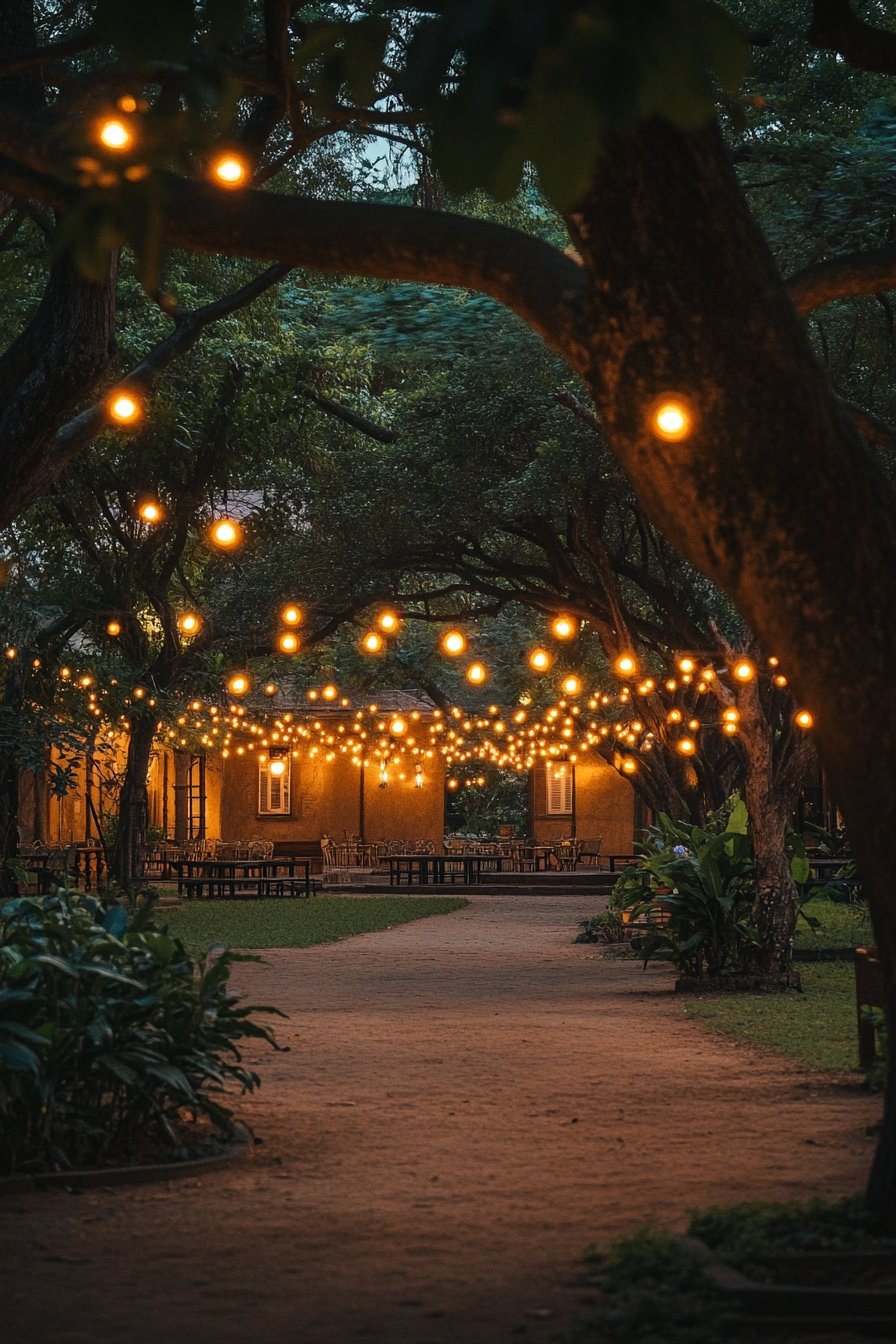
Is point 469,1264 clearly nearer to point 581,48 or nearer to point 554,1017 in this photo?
point 581,48

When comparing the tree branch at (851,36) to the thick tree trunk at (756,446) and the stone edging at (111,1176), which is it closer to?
the thick tree trunk at (756,446)

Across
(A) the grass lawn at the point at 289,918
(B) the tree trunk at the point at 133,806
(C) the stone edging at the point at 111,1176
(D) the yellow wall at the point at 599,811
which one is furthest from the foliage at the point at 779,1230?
(D) the yellow wall at the point at 599,811

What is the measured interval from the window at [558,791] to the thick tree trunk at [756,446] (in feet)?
118

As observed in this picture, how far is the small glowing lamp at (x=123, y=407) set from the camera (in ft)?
32.3

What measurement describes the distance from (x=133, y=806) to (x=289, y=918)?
2.97 meters

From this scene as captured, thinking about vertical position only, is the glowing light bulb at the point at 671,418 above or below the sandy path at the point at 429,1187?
above

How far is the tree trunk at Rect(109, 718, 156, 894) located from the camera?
25.8 m

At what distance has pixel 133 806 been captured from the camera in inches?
1016

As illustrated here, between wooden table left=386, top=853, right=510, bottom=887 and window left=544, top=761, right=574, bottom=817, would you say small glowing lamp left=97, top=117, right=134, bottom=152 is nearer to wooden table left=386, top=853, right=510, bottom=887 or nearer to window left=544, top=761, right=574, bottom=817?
wooden table left=386, top=853, right=510, bottom=887

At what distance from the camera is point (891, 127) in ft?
46.7

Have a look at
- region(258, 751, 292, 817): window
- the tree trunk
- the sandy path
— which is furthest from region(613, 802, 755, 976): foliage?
region(258, 751, 292, 817): window

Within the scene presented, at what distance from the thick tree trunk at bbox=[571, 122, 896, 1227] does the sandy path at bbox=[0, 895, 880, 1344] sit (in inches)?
53.8

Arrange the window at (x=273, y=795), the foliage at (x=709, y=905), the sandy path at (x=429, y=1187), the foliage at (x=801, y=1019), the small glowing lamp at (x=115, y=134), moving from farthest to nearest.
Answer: the window at (x=273, y=795) → the foliage at (x=709, y=905) → the foliage at (x=801, y=1019) → the sandy path at (x=429, y=1187) → the small glowing lamp at (x=115, y=134)

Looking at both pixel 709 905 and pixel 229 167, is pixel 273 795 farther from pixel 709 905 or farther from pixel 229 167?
pixel 229 167
